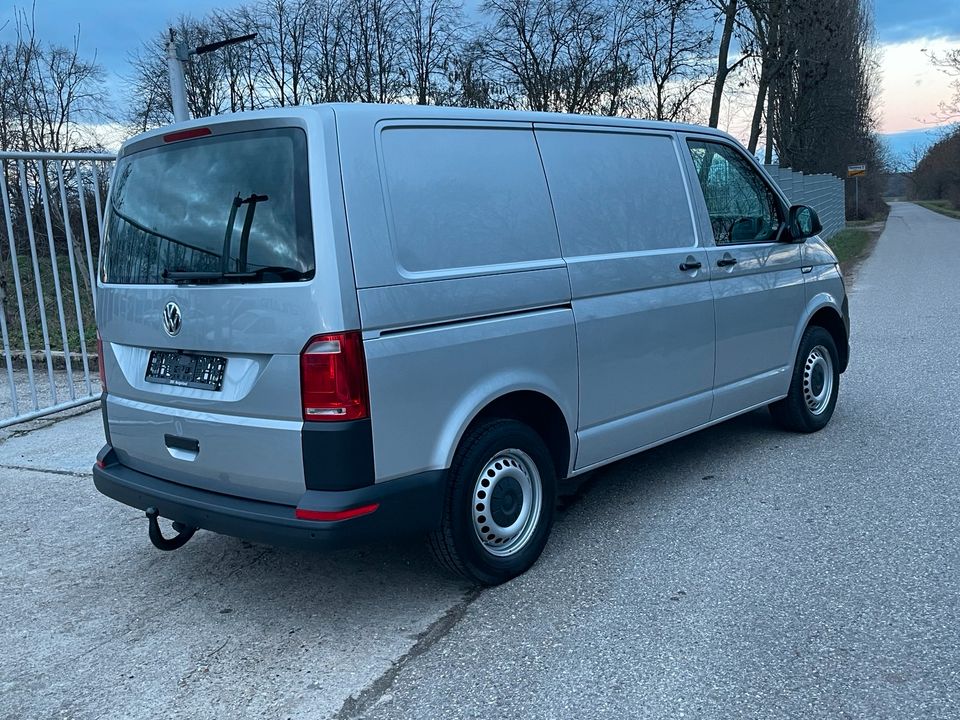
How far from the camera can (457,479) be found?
3547mm

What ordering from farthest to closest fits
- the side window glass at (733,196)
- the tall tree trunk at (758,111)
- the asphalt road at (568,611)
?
the tall tree trunk at (758,111) → the side window glass at (733,196) → the asphalt road at (568,611)

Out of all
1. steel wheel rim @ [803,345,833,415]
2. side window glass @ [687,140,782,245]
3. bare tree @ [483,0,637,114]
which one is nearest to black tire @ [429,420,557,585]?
side window glass @ [687,140,782,245]

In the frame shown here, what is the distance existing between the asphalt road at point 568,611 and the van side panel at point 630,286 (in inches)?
22.3

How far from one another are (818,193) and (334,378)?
29.4 m

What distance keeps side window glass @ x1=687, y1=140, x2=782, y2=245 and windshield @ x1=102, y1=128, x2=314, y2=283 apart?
263 cm

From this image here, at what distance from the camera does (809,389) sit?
5.94m

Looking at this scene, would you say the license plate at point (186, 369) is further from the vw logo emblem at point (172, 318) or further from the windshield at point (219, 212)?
the windshield at point (219, 212)

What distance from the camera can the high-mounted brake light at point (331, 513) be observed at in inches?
125

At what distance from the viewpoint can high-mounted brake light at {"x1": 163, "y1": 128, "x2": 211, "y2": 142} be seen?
139 inches

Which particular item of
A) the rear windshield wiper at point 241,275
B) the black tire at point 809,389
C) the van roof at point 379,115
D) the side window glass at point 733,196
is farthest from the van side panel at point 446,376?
the black tire at point 809,389

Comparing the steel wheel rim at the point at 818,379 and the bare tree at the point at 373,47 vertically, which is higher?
the bare tree at the point at 373,47

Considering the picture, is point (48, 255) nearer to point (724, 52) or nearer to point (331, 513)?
point (331, 513)

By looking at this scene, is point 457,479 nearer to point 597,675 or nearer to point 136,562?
point 597,675

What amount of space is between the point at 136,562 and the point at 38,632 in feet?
2.30
